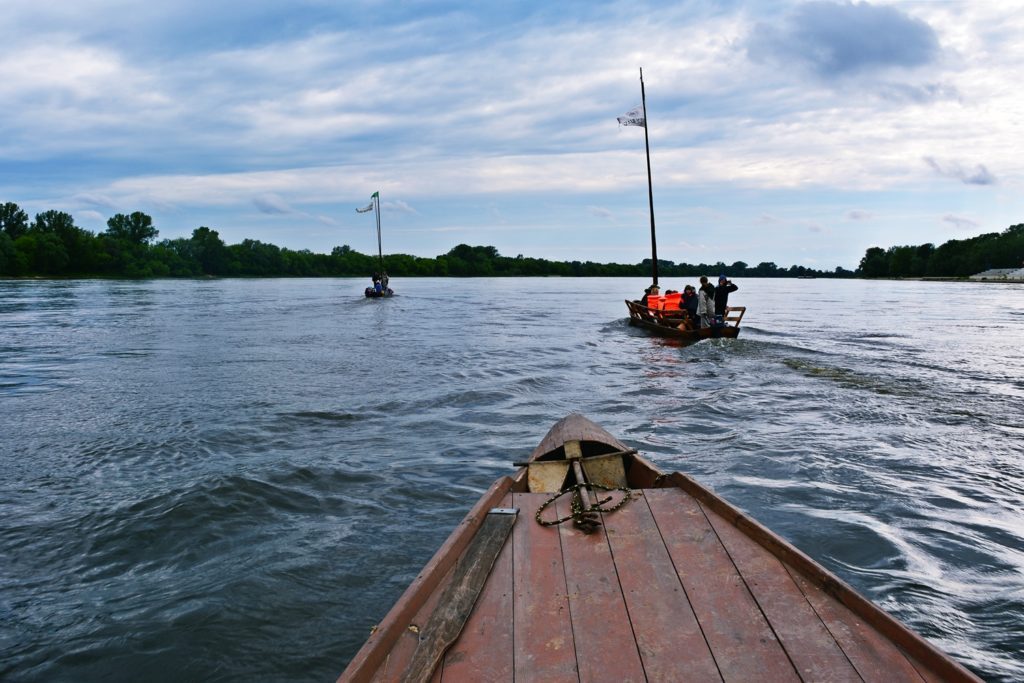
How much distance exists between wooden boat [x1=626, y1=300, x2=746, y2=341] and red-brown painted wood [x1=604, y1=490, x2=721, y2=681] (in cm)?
2005

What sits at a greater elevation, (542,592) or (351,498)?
(542,592)

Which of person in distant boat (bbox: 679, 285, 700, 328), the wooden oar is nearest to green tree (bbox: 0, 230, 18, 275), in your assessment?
person in distant boat (bbox: 679, 285, 700, 328)

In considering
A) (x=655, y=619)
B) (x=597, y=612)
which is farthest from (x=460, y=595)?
(x=655, y=619)

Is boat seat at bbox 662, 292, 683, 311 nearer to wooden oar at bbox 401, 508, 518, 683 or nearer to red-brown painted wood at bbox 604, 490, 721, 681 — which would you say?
red-brown painted wood at bbox 604, 490, 721, 681

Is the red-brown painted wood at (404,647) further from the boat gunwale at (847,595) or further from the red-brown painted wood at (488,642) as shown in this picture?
the boat gunwale at (847,595)

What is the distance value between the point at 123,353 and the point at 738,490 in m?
20.9

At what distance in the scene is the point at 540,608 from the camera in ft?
11.3

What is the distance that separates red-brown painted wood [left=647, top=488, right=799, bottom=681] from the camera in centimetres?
296

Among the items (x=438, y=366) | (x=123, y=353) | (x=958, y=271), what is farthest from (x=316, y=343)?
(x=958, y=271)

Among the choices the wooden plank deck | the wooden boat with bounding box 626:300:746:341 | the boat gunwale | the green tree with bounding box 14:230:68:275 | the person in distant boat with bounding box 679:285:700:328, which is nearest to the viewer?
the boat gunwale

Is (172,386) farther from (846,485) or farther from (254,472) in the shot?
(846,485)

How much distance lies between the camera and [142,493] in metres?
8.11

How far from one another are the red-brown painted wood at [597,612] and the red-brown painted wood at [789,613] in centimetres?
71

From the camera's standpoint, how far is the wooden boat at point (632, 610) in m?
2.93
